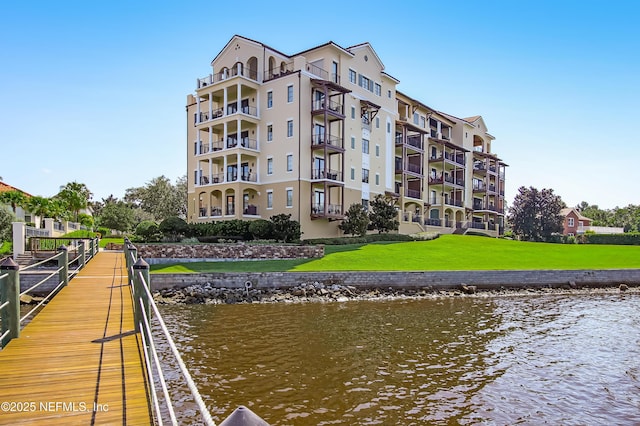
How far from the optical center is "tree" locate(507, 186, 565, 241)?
62.0 m

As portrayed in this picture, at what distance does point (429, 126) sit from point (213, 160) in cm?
2949

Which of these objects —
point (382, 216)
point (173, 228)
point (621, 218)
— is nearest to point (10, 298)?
point (173, 228)

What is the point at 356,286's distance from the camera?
2569cm

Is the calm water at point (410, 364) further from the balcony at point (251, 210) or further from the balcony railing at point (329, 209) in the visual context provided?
the balcony at point (251, 210)

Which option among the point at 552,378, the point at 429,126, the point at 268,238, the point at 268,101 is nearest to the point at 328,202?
the point at 268,238

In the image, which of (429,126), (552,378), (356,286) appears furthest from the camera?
(429,126)

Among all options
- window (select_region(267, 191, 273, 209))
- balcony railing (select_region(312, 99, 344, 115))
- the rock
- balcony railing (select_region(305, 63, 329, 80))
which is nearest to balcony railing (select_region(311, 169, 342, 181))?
window (select_region(267, 191, 273, 209))

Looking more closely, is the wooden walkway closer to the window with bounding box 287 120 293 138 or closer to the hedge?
the window with bounding box 287 120 293 138

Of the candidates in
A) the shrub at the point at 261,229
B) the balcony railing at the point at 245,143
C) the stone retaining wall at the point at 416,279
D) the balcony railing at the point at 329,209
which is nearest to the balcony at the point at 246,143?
the balcony railing at the point at 245,143

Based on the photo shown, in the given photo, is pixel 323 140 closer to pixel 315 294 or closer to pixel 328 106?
pixel 328 106

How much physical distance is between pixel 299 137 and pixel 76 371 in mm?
34675

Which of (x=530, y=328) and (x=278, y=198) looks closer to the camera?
(x=530, y=328)

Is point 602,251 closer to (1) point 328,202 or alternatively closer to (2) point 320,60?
(1) point 328,202

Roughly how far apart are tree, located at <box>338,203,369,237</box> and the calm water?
63.1 feet
